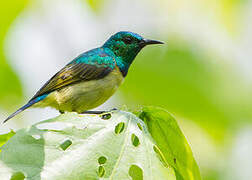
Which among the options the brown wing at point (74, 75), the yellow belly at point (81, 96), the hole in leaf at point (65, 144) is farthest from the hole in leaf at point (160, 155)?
the brown wing at point (74, 75)

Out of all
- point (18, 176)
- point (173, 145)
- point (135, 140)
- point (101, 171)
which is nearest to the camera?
point (18, 176)

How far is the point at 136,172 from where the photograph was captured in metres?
2.49

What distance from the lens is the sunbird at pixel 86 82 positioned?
483 centimetres

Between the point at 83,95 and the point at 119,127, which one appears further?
the point at 83,95

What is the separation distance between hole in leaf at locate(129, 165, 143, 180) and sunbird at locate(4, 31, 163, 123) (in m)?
2.39

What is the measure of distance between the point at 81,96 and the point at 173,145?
89.6 inches

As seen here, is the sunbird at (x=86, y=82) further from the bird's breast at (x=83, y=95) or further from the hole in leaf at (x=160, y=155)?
the hole in leaf at (x=160, y=155)

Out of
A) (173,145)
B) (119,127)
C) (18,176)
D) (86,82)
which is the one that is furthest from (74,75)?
(18,176)

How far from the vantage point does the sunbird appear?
4832 millimetres

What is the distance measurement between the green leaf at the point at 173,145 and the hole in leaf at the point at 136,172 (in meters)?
0.27

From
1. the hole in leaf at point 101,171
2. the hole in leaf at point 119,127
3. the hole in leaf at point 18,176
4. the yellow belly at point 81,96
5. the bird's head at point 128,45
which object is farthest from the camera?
the bird's head at point 128,45

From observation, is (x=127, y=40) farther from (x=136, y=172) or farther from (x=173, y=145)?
(x=136, y=172)

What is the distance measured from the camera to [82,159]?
2389 millimetres

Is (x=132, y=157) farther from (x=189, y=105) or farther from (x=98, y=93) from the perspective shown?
(x=189, y=105)
